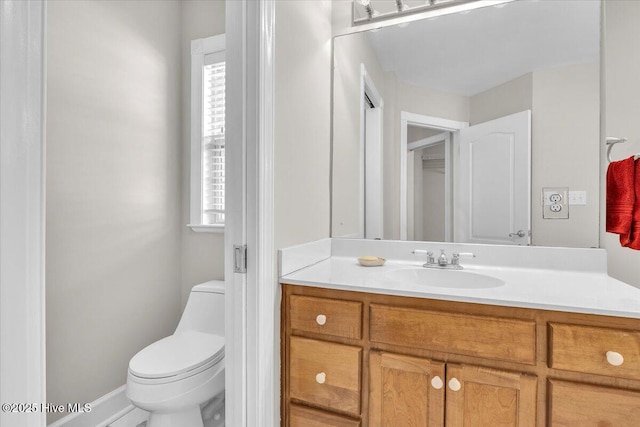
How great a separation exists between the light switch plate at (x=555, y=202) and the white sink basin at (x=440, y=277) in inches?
17.2

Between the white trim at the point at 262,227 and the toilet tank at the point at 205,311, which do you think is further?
the toilet tank at the point at 205,311

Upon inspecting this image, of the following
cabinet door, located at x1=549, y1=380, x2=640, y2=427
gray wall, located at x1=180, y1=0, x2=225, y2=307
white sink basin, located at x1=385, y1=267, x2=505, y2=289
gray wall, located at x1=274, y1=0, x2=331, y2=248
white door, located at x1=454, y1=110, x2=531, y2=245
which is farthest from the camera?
gray wall, located at x1=180, y1=0, x2=225, y2=307

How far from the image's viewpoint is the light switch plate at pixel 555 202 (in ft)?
4.64

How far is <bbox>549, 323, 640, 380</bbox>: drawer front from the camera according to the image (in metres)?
0.87

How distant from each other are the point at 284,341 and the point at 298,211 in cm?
52

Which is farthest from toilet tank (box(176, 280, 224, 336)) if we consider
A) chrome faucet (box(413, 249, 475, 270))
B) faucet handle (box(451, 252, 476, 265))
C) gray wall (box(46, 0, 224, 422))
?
faucet handle (box(451, 252, 476, 265))

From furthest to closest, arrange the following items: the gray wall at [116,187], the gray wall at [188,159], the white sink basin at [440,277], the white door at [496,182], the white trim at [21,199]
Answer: the gray wall at [188,159] → the gray wall at [116,187] → the white door at [496,182] → the white sink basin at [440,277] → the white trim at [21,199]

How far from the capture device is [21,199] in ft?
1.87

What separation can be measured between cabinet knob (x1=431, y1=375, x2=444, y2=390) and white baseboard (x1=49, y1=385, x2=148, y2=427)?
1708 millimetres

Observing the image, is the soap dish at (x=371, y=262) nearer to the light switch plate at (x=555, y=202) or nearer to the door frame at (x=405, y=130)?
the door frame at (x=405, y=130)

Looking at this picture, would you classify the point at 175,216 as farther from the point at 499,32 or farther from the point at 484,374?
the point at 499,32

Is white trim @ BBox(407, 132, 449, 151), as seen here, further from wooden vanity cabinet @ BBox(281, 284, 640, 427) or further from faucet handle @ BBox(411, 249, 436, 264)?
wooden vanity cabinet @ BBox(281, 284, 640, 427)

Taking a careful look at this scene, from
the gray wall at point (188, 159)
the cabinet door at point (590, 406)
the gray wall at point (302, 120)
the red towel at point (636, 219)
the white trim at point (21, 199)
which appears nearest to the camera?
the white trim at point (21, 199)

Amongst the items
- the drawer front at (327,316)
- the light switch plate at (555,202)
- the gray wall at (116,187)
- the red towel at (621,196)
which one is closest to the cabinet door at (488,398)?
the drawer front at (327,316)
